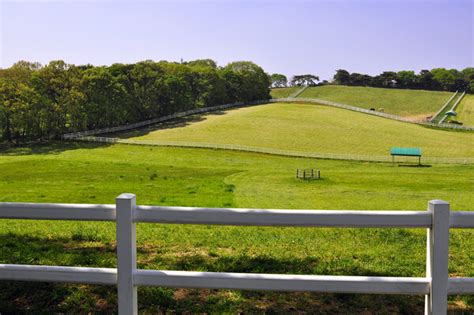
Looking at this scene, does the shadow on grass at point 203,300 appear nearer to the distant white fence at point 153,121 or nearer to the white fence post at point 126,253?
the white fence post at point 126,253

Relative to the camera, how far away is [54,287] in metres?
5.50

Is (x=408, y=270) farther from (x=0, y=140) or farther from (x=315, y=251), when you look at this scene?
(x=0, y=140)

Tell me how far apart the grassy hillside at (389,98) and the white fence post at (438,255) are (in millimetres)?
106967

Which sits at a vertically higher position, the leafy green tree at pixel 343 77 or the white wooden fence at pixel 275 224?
the leafy green tree at pixel 343 77

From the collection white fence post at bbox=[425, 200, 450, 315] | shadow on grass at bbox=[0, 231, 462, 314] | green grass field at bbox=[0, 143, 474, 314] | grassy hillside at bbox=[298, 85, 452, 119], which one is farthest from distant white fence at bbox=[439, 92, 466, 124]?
white fence post at bbox=[425, 200, 450, 315]

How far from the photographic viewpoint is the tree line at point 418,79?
479ft

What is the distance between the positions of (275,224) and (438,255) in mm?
1370

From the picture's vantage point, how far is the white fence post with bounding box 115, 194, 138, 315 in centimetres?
392

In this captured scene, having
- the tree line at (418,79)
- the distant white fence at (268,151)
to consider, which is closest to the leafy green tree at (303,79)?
the tree line at (418,79)

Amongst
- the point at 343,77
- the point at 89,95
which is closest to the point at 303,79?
the point at 343,77

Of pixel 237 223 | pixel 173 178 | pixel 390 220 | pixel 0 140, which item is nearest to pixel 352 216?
pixel 390 220

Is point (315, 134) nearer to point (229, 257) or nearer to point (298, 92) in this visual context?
point (229, 257)

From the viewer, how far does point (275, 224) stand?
12.7 feet

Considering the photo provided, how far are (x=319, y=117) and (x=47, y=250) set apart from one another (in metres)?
87.5
